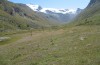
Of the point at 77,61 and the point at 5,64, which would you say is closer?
the point at 77,61

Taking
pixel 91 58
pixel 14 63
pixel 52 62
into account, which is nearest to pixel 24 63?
pixel 14 63

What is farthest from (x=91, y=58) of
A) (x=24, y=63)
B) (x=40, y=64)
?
(x=24, y=63)

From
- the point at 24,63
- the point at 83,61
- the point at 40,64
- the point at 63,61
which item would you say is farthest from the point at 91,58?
the point at 24,63

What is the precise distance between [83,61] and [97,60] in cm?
138

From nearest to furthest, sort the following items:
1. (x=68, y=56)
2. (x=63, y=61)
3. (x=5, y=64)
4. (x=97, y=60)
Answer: (x=97, y=60), (x=63, y=61), (x=68, y=56), (x=5, y=64)

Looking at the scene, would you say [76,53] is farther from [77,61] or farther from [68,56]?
[77,61]

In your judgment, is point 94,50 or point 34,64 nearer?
point 34,64

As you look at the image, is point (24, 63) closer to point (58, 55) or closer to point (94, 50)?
point (58, 55)

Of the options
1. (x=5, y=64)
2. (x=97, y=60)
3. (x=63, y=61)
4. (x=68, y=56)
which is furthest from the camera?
(x=5, y=64)

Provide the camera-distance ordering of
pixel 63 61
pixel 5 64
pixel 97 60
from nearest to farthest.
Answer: pixel 97 60 → pixel 63 61 → pixel 5 64

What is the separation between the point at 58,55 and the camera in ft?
92.8

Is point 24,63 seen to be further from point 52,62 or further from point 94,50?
point 94,50

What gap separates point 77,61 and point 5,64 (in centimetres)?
958

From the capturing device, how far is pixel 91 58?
78.2 ft
